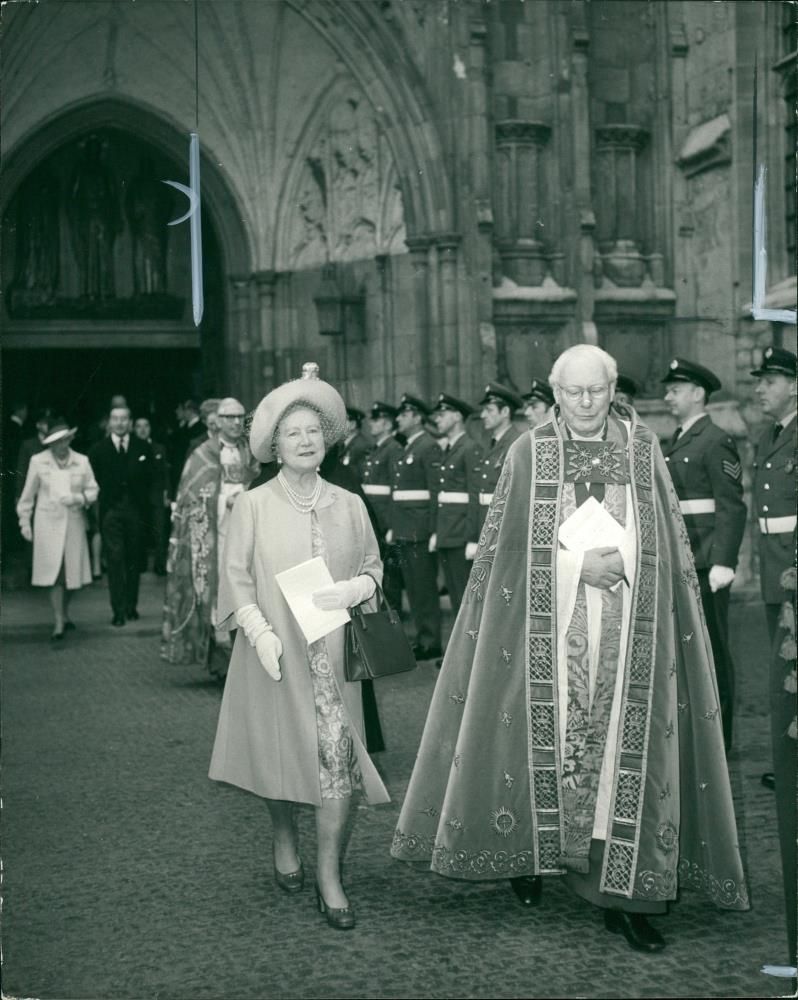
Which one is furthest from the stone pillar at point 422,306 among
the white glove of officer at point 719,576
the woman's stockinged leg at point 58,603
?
the white glove of officer at point 719,576

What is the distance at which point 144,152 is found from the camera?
62.9 feet

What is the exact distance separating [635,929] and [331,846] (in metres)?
0.97

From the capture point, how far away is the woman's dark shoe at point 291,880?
4.73 meters

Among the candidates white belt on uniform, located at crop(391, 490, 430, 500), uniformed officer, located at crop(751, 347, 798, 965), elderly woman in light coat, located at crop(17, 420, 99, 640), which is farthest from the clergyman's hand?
elderly woman in light coat, located at crop(17, 420, 99, 640)

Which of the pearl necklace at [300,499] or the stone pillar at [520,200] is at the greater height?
the stone pillar at [520,200]

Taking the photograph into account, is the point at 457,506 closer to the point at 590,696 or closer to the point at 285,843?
the point at 285,843

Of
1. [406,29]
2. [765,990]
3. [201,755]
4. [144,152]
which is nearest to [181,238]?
[144,152]

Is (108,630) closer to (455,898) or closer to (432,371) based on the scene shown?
(432,371)

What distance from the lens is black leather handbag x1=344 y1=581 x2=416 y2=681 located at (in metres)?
4.44

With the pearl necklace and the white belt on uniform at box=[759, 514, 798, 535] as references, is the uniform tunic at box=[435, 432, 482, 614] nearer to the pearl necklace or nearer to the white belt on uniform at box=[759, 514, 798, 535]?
the white belt on uniform at box=[759, 514, 798, 535]

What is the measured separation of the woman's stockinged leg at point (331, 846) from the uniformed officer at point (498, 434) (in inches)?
198

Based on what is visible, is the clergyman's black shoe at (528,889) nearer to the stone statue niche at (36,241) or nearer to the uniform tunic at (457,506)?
the uniform tunic at (457,506)

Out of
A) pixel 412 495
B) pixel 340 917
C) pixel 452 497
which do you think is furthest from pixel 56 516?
pixel 340 917

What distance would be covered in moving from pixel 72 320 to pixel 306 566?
16.2 m
